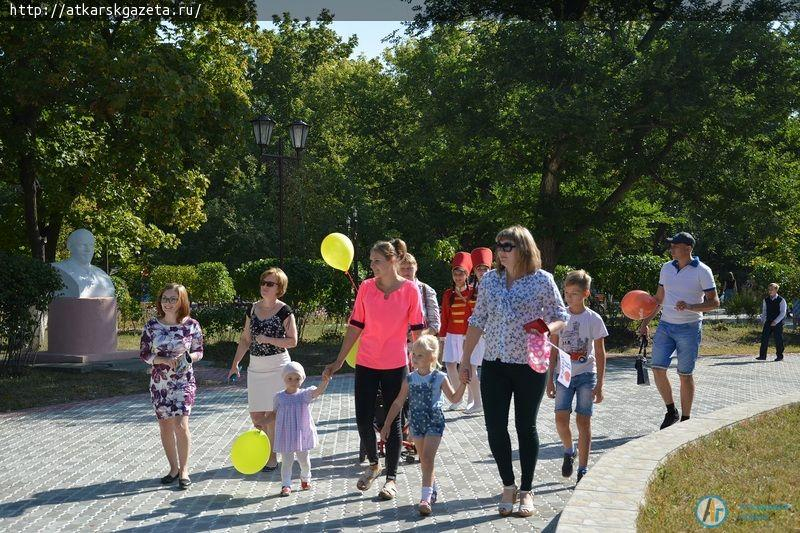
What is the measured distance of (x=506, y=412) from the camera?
6.43 meters

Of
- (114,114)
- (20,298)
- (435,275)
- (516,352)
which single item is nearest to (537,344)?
(516,352)

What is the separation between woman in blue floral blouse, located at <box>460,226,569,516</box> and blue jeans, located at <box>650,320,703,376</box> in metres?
3.21

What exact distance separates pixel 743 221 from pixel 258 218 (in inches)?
1144

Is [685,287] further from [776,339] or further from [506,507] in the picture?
[776,339]

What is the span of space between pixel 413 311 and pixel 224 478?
2106 mm

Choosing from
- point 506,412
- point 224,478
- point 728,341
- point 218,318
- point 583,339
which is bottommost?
point 728,341

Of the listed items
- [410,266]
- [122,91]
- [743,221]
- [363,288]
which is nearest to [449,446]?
[410,266]

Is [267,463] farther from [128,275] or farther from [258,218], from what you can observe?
[258,218]

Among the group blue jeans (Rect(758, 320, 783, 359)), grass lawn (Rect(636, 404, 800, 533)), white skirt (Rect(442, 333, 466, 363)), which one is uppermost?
white skirt (Rect(442, 333, 466, 363))

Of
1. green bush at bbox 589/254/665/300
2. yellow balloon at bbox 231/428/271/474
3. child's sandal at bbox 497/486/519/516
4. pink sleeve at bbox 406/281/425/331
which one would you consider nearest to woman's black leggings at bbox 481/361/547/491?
child's sandal at bbox 497/486/519/516

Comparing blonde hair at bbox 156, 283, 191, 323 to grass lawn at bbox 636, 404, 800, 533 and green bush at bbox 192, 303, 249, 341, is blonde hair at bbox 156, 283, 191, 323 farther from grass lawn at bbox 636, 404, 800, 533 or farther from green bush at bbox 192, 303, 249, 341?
green bush at bbox 192, 303, 249, 341

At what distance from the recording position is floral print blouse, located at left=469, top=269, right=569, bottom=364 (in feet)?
20.7

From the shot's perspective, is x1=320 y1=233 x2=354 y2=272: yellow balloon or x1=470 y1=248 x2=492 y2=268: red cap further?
Result: x1=470 y1=248 x2=492 y2=268: red cap

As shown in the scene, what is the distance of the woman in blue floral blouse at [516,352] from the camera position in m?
6.32
